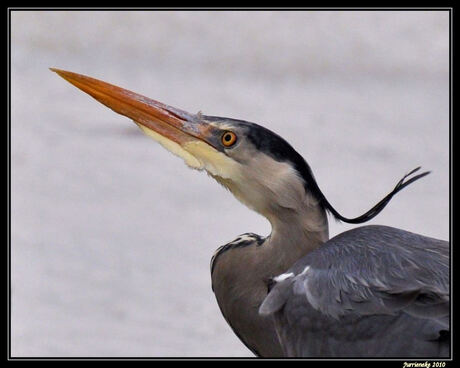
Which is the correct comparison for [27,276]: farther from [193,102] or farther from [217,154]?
[193,102]

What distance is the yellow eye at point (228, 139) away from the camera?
3453 mm

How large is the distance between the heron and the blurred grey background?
4.74 feet

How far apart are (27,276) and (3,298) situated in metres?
1.46

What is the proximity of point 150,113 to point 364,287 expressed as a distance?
38.8 inches

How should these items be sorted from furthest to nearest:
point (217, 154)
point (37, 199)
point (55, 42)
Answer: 1. point (55, 42)
2. point (37, 199)
3. point (217, 154)

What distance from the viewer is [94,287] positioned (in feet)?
18.0

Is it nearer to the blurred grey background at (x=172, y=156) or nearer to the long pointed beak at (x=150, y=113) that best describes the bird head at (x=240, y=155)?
the long pointed beak at (x=150, y=113)

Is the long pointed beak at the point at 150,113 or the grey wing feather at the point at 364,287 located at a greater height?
the long pointed beak at the point at 150,113

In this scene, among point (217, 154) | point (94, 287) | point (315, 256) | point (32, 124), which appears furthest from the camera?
point (32, 124)

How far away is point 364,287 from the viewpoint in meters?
3.10

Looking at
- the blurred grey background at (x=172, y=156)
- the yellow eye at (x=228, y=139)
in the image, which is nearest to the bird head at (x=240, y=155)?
the yellow eye at (x=228, y=139)

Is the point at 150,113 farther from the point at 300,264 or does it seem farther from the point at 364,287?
the point at 364,287

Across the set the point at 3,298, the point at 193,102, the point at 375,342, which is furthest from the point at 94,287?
the point at 193,102

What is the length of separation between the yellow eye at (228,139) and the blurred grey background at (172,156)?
1.63 metres
